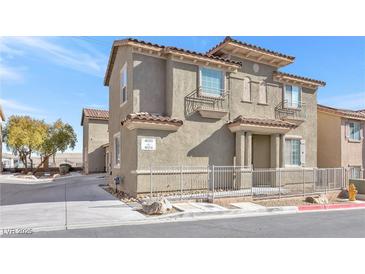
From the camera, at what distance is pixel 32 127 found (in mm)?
33156

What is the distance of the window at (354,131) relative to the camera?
20.6m

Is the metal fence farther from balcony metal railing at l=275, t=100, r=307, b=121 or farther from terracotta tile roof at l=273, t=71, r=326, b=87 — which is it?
terracotta tile roof at l=273, t=71, r=326, b=87

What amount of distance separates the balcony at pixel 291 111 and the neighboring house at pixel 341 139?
11.7ft

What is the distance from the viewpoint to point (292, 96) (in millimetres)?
17875

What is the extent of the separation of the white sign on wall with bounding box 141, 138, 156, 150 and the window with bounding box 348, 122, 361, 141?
1535 centimetres

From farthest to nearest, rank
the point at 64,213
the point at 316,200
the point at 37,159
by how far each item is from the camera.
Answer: the point at 37,159 → the point at 316,200 → the point at 64,213

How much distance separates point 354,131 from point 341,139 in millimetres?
1901

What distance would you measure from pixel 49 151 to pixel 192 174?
26.5 metres

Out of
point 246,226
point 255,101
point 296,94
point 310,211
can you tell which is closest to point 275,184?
point 310,211

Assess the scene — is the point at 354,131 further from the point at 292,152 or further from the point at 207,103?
the point at 207,103

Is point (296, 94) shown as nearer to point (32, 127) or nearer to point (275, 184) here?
point (275, 184)

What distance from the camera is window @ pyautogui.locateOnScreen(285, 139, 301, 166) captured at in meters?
17.2

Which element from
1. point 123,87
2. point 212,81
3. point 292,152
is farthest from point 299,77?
point 123,87

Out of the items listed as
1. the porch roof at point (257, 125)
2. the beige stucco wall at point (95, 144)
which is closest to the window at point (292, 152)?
the porch roof at point (257, 125)
